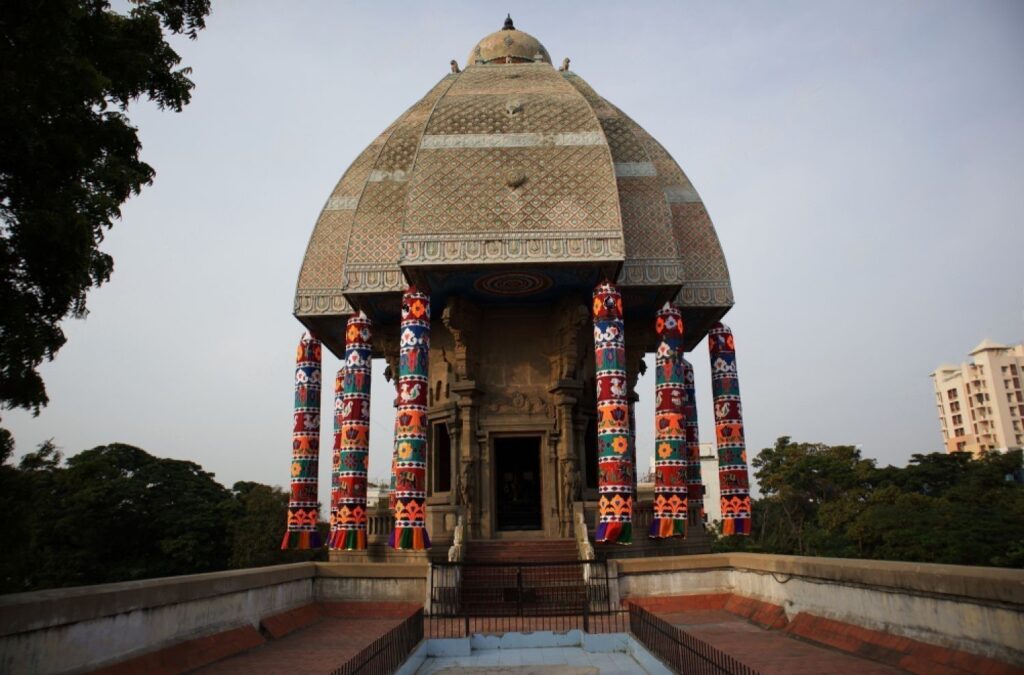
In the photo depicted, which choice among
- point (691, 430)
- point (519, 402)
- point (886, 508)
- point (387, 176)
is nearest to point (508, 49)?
point (387, 176)

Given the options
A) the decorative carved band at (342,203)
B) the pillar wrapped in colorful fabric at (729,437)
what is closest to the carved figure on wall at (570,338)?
the pillar wrapped in colorful fabric at (729,437)

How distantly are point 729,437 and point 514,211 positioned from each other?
8.00m

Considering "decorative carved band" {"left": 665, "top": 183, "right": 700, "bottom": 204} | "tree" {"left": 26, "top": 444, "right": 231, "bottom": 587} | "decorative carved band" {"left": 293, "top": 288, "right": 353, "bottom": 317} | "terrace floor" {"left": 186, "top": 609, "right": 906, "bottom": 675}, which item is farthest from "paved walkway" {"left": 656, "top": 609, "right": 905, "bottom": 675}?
"tree" {"left": 26, "top": 444, "right": 231, "bottom": 587}

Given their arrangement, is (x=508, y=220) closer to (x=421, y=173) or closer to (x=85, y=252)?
(x=421, y=173)

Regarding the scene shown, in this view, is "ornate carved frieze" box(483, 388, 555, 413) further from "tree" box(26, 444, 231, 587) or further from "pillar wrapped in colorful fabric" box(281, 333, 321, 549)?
"tree" box(26, 444, 231, 587)

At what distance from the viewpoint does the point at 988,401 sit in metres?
78.8

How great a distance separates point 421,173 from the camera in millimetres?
16734

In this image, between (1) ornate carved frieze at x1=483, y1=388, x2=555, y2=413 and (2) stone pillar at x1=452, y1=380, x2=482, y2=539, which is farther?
(1) ornate carved frieze at x1=483, y1=388, x2=555, y2=413

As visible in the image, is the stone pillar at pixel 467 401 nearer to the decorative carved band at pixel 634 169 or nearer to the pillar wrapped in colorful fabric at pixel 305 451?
the pillar wrapped in colorful fabric at pixel 305 451

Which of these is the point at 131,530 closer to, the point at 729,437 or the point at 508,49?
the point at 508,49

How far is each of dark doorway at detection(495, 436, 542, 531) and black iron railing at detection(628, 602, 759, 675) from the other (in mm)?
10651

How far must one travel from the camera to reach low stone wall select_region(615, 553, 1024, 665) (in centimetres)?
579

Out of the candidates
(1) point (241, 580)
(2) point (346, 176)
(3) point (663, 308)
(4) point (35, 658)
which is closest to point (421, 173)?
(2) point (346, 176)

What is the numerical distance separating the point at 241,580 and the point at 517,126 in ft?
40.4
